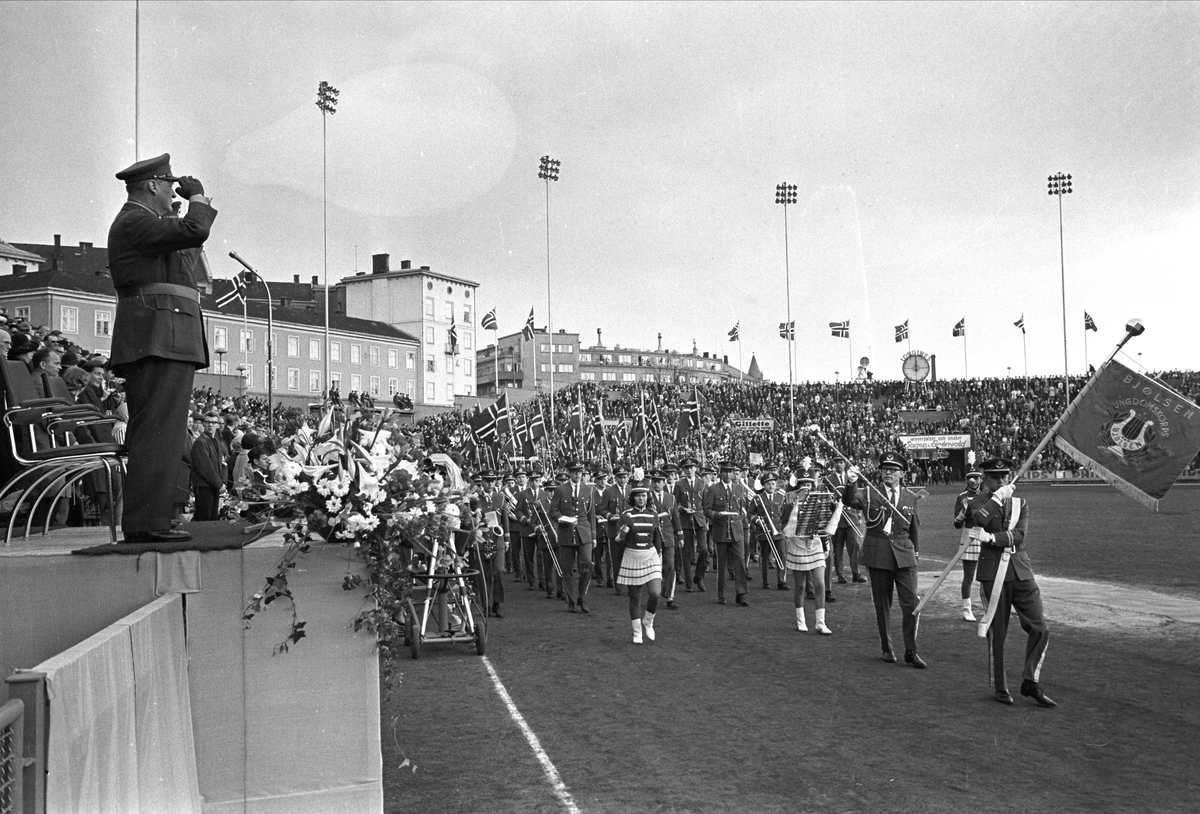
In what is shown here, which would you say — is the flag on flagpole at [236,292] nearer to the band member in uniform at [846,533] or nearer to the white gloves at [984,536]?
the band member in uniform at [846,533]

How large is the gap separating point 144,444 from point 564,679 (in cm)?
591

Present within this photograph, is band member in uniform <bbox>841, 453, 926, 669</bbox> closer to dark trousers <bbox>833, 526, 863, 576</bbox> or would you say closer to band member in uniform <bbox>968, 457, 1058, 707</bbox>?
Result: band member in uniform <bbox>968, 457, 1058, 707</bbox>

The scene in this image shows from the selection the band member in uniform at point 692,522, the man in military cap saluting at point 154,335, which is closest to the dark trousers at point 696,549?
the band member in uniform at point 692,522

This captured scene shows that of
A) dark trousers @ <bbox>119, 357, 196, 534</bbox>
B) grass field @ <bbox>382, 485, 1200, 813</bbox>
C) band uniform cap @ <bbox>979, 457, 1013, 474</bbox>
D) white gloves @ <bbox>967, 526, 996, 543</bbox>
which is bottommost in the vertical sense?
grass field @ <bbox>382, 485, 1200, 813</bbox>

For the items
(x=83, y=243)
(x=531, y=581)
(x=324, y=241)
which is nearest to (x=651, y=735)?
(x=531, y=581)

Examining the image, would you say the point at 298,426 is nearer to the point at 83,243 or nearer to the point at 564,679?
the point at 564,679

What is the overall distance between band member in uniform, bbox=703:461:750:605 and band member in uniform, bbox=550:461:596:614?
7.61 feet

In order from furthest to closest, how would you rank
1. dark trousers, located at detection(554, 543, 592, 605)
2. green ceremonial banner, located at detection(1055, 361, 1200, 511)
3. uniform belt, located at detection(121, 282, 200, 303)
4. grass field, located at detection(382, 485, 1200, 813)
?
1. dark trousers, located at detection(554, 543, 592, 605)
2. green ceremonial banner, located at detection(1055, 361, 1200, 511)
3. grass field, located at detection(382, 485, 1200, 813)
4. uniform belt, located at detection(121, 282, 200, 303)

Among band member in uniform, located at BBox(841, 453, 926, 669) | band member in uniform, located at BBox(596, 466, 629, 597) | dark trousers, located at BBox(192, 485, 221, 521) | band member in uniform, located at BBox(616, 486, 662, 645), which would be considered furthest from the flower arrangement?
band member in uniform, located at BBox(596, 466, 629, 597)

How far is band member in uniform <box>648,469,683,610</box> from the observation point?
15672mm

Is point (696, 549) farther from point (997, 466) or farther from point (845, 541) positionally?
point (997, 466)

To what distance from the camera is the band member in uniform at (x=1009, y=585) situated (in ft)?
28.0

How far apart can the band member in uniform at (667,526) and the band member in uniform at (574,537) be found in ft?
3.96

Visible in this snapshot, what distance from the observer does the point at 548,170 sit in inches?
1953
